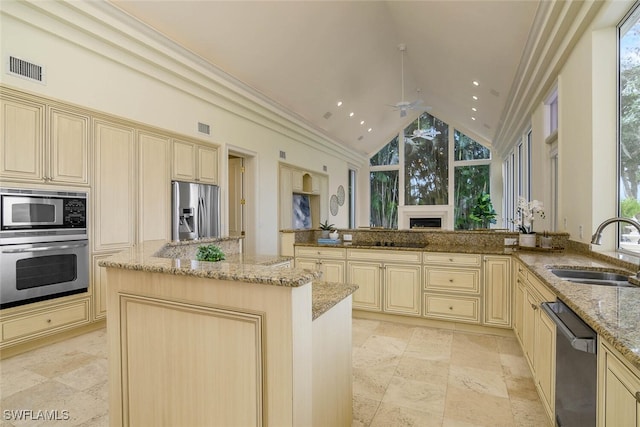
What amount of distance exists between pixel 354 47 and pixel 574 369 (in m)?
6.06

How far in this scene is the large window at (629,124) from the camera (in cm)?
234

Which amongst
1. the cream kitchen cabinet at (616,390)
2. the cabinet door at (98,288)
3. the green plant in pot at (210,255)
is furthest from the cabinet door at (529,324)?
the cabinet door at (98,288)

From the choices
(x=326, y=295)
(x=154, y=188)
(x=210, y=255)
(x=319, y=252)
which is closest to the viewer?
(x=326, y=295)

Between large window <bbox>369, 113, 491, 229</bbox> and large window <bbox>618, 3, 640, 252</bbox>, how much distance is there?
7.76m

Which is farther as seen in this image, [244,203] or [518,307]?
[244,203]

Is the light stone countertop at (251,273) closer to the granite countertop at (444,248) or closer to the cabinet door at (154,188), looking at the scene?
the granite countertop at (444,248)

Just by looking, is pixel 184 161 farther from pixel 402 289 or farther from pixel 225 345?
pixel 225 345

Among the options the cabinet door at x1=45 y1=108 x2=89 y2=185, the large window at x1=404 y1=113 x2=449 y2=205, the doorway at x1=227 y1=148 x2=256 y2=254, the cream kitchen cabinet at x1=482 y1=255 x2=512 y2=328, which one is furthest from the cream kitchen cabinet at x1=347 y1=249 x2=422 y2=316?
the large window at x1=404 y1=113 x2=449 y2=205

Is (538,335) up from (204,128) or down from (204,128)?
down

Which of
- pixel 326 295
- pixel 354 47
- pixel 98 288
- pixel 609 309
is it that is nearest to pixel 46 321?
pixel 98 288

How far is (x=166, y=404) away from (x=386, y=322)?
115 inches

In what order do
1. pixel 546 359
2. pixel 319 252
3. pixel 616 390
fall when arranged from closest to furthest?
pixel 616 390 → pixel 546 359 → pixel 319 252

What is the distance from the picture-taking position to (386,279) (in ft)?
12.9

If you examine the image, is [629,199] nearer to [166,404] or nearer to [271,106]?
[166,404]
